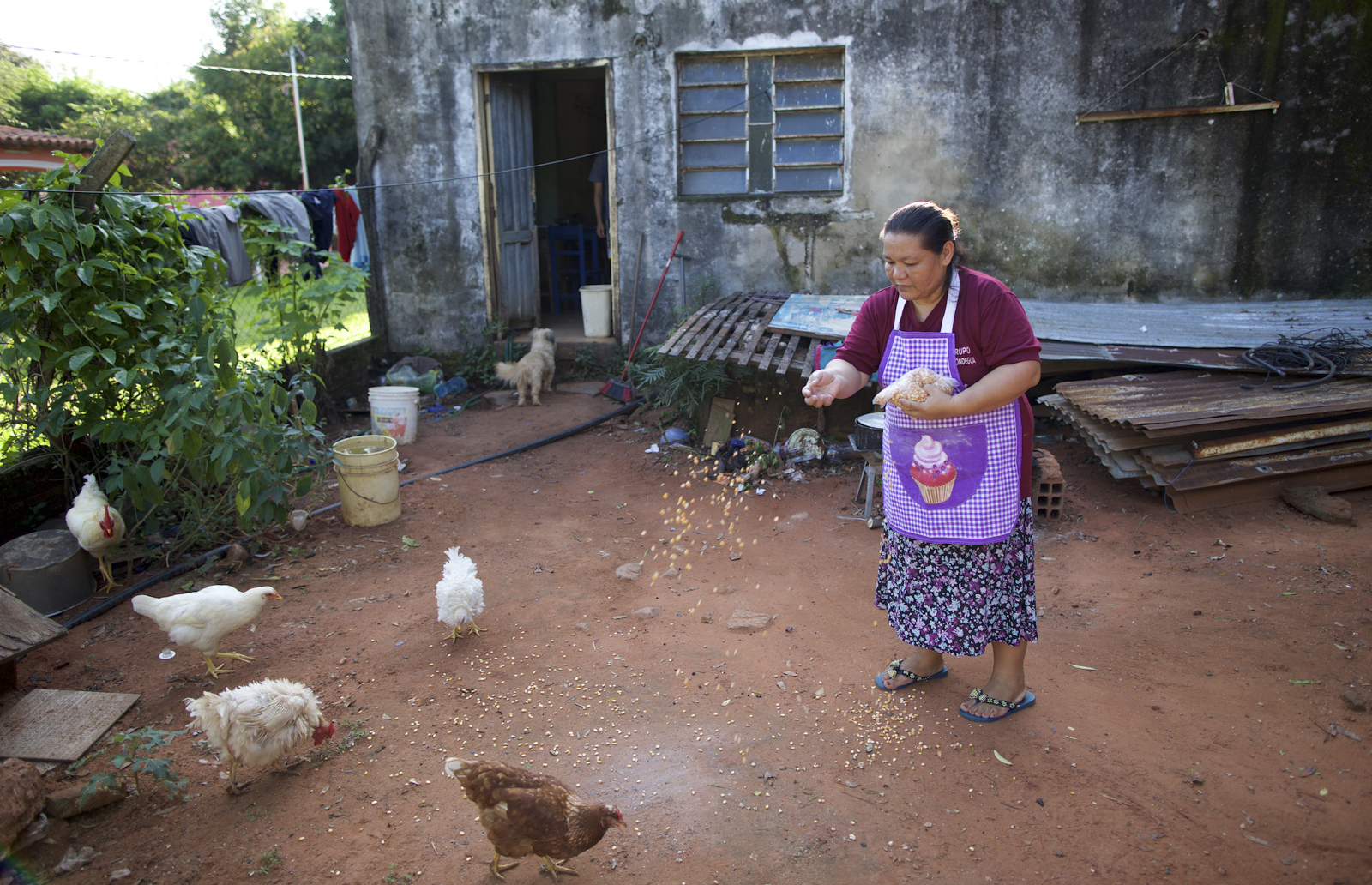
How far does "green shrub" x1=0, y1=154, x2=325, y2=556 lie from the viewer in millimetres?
Answer: 4285

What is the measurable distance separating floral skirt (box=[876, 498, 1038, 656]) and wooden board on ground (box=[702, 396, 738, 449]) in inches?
Result: 153

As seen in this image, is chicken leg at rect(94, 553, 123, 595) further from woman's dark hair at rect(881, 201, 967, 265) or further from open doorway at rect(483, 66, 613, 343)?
open doorway at rect(483, 66, 613, 343)

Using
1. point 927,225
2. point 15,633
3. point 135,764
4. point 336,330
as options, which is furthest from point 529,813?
point 336,330

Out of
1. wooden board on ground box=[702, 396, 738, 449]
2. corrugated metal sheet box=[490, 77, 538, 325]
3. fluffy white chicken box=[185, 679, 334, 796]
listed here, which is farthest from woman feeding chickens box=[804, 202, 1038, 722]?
corrugated metal sheet box=[490, 77, 538, 325]

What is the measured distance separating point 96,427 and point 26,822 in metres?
2.53

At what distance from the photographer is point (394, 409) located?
294 inches

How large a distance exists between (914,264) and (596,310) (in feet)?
22.9

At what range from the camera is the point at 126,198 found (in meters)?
4.58

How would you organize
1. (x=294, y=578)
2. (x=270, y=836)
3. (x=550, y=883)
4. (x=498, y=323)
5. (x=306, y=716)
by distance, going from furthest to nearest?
(x=498, y=323) < (x=294, y=578) < (x=306, y=716) < (x=270, y=836) < (x=550, y=883)

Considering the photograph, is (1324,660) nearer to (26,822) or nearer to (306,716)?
(306,716)

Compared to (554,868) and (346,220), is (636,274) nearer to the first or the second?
(346,220)

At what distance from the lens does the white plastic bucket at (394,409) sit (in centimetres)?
746

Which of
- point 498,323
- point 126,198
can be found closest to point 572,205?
point 498,323

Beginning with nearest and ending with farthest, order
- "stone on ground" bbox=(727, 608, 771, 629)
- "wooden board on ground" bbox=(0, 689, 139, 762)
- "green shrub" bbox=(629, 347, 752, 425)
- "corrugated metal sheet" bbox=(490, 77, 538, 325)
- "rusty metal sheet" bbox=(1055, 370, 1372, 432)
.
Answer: "wooden board on ground" bbox=(0, 689, 139, 762), "stone on ground" bbox=(727, 608, 771, 629), "rusty metal sheet" bbox=(1055, 370, 1372, 432), "green shrub" bbox=(629, 347, 752, 425), "corrugated metal sheet" bbox=(490, 77, 538, 325)
